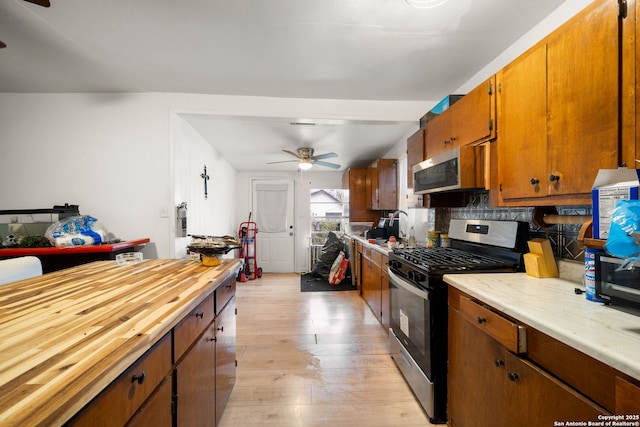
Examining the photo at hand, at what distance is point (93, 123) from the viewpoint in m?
2.53

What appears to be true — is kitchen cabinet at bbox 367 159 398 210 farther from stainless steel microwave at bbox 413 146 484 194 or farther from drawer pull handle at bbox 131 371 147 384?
drawer pull handle at bbox 131 371 147 384

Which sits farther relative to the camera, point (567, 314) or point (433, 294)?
point (433, 294)

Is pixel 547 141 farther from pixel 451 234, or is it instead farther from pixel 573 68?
pixel 451 234

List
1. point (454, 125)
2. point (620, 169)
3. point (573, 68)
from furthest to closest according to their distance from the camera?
point (454, 125) → point (573, 68) → point (620, 169)

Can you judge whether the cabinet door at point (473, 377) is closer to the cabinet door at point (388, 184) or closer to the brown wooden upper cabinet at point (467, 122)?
the brown wooden upper cabinet at point (467, 122)

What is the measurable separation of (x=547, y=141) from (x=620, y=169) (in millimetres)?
361

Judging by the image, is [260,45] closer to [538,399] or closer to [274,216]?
[538,399]

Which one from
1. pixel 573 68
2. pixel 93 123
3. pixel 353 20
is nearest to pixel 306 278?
pixel 93 123

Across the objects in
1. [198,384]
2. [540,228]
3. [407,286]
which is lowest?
[198,384]

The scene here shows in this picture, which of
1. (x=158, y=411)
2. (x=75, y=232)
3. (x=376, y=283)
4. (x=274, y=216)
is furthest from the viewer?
(x=274, y=216)

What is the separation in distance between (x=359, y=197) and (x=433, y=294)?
140 inches

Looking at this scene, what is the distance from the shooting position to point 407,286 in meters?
1.74

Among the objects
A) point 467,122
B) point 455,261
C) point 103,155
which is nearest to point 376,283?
point 455,261

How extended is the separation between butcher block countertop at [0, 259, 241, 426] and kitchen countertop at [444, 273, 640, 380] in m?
1.17
